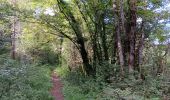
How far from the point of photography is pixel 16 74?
32.9 feet

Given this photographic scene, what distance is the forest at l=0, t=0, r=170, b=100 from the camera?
14.0m

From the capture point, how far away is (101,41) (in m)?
20.4

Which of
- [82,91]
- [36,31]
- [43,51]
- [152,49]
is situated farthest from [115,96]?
[43,51]

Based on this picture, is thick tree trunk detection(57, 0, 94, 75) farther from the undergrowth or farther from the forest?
the undergrowth

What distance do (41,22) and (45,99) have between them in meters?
7.66

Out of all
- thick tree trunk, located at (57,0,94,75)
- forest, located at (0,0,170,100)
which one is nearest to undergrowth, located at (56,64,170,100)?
forest, located at (0,0,170,100)

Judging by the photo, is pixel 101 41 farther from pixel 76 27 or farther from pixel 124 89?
pixel 124 89

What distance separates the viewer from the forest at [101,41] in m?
14.0

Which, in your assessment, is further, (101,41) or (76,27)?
(101,41)

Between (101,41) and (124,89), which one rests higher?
(101,41)

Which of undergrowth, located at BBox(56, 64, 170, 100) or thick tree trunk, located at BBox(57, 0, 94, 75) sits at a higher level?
thick tree trunk, located at BBox(57, 0, 94, 75)

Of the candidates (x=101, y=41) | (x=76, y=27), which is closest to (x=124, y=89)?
(x=101, y=41)

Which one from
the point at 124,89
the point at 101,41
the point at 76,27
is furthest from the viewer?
the point at 101,41

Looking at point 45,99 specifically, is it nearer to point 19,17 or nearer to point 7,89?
point 7,89
